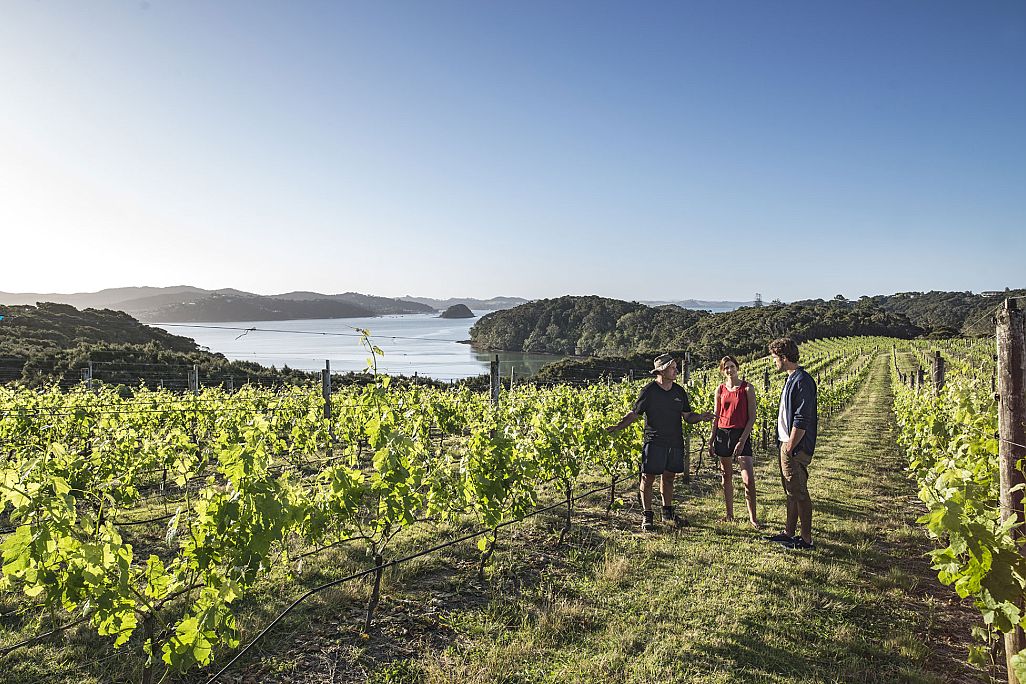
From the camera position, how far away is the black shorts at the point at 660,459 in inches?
210

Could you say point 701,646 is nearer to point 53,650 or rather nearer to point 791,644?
point 791,644

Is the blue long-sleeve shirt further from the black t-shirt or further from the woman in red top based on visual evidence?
the black t-shirt

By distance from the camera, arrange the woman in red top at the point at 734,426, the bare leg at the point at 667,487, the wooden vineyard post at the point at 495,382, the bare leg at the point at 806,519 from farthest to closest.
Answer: the wooden vineyard post at the point at 495,382 → the bare leg at the point at 667,487 → the woman in red top at the point at 734,426 → the bare leg at the point at 806,519

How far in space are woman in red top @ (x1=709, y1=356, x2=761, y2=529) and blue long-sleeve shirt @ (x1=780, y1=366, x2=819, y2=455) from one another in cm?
55

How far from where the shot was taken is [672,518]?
18.9 ft

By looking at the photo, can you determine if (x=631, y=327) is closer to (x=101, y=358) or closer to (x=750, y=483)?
(x=101, y=358)

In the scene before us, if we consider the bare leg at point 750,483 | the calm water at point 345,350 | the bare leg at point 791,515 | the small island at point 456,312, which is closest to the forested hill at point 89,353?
the calm water at point 345,350

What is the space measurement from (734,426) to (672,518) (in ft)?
3.94

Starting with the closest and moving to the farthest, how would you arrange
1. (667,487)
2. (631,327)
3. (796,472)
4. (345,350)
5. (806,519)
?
(796,472) → (806,519) → (667,487) → (345,350) → (631,327)

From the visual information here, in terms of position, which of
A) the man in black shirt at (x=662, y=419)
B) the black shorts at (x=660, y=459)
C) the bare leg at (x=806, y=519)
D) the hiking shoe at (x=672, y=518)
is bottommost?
the hiking shoe at (x=672, y=518)

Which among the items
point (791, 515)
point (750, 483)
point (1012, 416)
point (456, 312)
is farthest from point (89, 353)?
point (456, 312)

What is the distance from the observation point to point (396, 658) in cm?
345

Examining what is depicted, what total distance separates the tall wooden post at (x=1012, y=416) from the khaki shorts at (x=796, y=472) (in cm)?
177

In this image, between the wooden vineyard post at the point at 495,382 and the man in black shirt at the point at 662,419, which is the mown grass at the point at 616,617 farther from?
the wooden vineyard post at the point at 495,382
